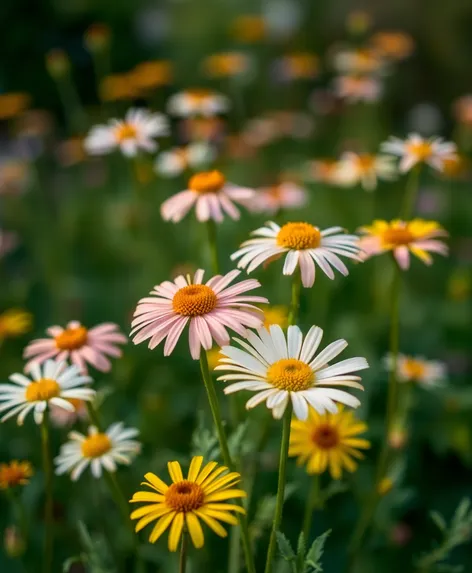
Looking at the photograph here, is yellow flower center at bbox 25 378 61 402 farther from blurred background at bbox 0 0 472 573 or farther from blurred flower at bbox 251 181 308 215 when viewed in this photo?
blurred flower at bbox 251 181 308 215

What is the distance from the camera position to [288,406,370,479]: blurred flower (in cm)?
133

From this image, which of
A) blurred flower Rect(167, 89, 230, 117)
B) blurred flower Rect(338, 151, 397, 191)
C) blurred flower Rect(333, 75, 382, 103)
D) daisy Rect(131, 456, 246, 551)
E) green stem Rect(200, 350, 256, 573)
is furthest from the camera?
blurred flower Rect(333, 75, 382, 103)

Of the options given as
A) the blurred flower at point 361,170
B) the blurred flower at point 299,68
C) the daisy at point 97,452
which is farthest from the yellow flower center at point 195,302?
the blurred flower at point 299,68

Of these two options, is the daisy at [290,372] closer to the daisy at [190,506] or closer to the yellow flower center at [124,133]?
the daisy at [190,506]

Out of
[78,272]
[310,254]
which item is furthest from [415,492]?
[78,272]

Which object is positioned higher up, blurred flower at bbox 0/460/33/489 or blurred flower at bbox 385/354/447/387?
blurred flower at bbox 385/354/447/387

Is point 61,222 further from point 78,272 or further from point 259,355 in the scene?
point 259,355

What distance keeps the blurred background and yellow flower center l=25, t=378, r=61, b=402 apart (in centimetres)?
21

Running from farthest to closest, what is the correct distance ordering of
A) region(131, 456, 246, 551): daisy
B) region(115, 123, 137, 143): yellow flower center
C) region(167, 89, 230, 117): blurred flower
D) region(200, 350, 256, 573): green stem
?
region(167, 89, 230, 117): blurred flower, region(115, 123, 137, 143): yellow flower center, region(200, 350, 256, 573): green stem, region(131, 456, 246, 551): daisy

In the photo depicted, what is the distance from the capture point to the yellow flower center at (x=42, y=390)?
3.98 feet

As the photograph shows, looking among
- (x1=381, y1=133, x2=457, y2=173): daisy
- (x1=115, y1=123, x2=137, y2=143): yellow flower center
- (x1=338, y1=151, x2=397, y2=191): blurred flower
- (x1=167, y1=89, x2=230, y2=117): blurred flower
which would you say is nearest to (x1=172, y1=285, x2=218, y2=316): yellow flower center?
(x1=381, y1=133, x2=457, y2=173): daisy

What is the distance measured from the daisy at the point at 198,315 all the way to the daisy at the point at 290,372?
0.03 m

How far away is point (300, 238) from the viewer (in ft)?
4.08

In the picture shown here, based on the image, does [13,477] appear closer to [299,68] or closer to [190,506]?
[190,506]
